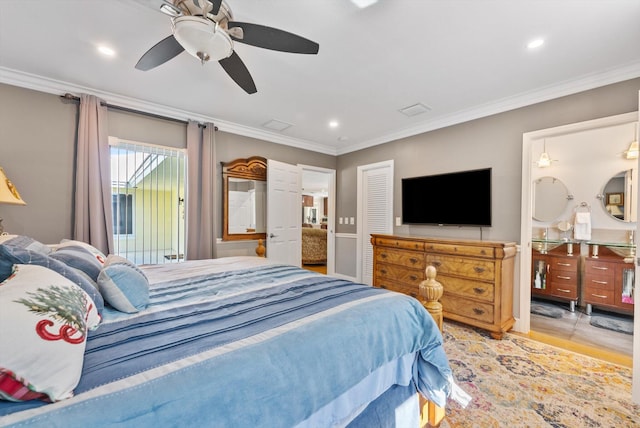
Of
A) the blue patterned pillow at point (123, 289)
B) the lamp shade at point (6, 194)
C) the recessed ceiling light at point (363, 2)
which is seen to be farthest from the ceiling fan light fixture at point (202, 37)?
the lamp shade at point (6, 194)

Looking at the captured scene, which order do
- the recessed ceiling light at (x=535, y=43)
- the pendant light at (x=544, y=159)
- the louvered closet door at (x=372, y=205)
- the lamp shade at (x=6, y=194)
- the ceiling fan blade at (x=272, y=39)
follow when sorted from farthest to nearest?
the louvered closet door at (x=372, y=205)
the pendant light at (x=544, y=159)
the recessed ceiling light at (x=535, y=43)
the lamp shade at (x=6, y=194)
the ceiling fan blade at (x=272, y=39)

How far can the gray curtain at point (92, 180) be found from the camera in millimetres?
2691

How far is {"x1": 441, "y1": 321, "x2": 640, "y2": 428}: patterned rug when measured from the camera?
1.64 metres

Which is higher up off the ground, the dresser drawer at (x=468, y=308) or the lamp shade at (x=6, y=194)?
the lamp shade at (x=6, y=194)

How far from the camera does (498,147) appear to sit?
3.05 meters

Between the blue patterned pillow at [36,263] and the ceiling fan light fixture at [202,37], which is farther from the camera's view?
the ceiling fan light fixture at [202,37]

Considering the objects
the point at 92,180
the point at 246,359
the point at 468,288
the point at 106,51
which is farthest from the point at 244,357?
the point at 92,180

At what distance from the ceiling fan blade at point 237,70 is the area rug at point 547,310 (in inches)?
173

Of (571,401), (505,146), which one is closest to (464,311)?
(571,401)

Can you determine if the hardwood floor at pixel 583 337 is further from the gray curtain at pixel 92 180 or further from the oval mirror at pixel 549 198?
the gray curtain at pixel 92 180

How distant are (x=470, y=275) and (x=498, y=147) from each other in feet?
4.94

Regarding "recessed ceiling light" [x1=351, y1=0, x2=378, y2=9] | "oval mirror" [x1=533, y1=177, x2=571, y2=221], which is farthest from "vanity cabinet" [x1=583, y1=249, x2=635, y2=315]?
"recessed ceiling light" [x1=351, y1=0, x2=378, y2=9]

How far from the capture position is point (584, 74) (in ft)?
7.89

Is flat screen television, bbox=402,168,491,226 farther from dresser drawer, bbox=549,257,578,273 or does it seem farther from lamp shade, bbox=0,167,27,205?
lamp shade, bbox=0,167,27,205
